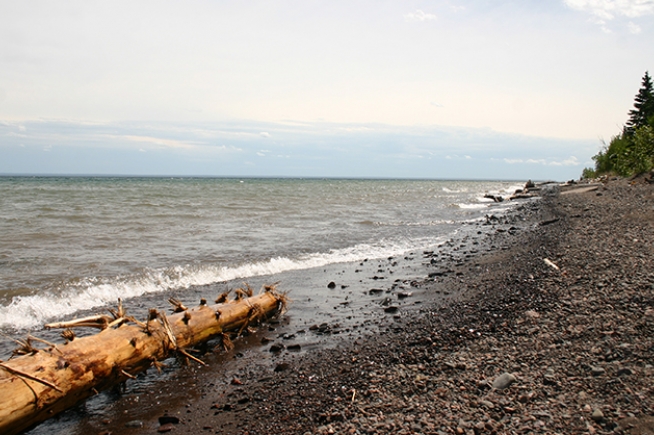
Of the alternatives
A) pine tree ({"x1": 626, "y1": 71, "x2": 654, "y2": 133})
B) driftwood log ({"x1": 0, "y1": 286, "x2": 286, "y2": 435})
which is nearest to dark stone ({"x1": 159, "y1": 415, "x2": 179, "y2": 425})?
driftwood log ({"x1": 0, "y1": 286, "x2": 286, "y2": 435})

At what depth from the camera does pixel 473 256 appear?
12.6m

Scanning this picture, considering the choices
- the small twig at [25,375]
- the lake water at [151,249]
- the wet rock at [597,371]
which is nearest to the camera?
the small twig at [25,375]

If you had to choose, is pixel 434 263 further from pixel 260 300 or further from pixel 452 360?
pixel 452 360

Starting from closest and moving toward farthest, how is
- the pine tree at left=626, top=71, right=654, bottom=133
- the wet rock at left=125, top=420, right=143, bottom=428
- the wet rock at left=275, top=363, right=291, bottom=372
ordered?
the wet rock at left=125, top=420, right=143, bottom=428 < the wet rock at left=275, top=363, right=291, bottom=372 < the pine tree at left=626, top=71, right=654, bottom=133

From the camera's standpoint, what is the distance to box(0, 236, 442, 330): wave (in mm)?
7742

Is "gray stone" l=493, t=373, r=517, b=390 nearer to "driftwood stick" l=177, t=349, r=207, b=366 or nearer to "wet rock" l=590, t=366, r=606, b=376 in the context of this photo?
"wet rock" l=590, t=366, r=606, b=376

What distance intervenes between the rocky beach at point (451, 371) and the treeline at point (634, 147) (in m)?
27.2

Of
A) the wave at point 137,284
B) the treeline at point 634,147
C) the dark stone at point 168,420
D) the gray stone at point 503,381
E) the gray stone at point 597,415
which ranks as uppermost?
the treeline at point 634,147

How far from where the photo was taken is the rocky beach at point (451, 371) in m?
3.97

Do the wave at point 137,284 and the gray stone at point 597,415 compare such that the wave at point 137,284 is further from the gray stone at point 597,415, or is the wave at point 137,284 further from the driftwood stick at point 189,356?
the gray stone at point 597,415

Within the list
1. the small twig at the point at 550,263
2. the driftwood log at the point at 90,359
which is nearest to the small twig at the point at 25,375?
the driftwood log at the point at 90,359

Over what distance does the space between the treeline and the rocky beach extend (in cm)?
2720

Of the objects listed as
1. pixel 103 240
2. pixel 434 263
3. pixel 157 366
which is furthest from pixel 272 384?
pixel 103 240

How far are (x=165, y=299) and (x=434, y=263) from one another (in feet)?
22.9
